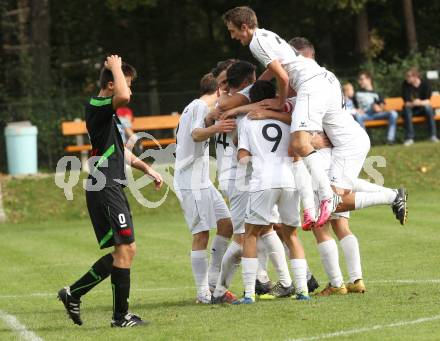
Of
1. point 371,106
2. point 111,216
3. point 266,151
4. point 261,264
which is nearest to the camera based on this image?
point 111,216

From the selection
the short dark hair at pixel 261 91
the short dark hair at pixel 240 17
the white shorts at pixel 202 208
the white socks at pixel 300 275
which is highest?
the short dark hair at pixel 240 17

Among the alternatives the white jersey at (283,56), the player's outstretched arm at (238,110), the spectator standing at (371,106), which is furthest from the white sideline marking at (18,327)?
the spectator standing at (371,106)

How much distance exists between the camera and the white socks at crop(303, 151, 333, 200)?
36.9 ft

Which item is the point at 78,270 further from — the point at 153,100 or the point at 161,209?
the point at 153,100

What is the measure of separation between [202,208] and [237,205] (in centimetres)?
54

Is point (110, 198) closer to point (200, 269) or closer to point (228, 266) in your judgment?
point (228, 266)

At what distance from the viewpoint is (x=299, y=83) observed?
37.1 feet

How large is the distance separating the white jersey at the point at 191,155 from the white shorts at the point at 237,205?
1.55 feet

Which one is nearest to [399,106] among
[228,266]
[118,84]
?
[228,266]

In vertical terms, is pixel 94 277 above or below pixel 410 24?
below

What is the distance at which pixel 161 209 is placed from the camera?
23891 millimetres

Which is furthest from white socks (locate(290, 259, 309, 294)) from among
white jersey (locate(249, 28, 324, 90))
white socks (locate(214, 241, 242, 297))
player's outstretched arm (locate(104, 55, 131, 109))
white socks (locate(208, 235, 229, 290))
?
player's outstretched arm (locate(104, 55, 131, 109))

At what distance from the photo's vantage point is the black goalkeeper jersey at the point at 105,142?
32.9ft

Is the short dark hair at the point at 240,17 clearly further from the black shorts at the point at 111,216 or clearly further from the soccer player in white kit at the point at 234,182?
the black shorts at the point at 111,216
